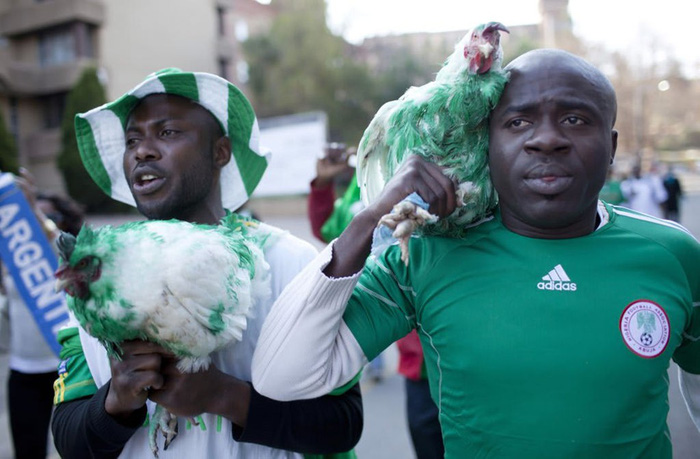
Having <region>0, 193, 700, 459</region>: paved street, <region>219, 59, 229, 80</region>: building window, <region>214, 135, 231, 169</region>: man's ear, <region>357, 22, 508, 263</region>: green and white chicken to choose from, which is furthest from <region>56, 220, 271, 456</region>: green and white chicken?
<region>219, 59, 229, 80</region>: building window

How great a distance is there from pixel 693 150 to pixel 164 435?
61.1m

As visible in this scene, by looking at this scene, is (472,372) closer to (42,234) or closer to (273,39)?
(42,234)

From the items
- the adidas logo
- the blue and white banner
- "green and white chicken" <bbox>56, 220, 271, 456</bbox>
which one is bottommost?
the blue and white banner

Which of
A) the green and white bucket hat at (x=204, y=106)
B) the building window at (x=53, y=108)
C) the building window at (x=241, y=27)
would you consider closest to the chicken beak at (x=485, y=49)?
the green and white bucket hat at (x=204, y=106)

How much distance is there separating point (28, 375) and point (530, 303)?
3.24m

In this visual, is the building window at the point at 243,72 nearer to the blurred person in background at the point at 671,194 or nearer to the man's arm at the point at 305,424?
the blurred person in background at the point at 671,194

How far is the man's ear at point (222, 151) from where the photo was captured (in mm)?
1899

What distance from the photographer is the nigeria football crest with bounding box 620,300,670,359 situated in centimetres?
137

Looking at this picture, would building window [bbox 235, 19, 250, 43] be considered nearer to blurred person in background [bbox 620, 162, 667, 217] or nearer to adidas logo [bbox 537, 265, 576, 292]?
blurred person in background [bbox 620, 162, 667, 217]

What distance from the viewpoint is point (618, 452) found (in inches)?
53.1

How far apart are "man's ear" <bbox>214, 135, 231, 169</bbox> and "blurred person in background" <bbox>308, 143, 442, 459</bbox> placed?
1.71ft

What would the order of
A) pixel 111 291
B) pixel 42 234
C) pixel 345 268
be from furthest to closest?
pixel 42 234
pixel 345 268
pixel 111 291

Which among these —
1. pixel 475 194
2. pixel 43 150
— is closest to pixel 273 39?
pixel 43 150

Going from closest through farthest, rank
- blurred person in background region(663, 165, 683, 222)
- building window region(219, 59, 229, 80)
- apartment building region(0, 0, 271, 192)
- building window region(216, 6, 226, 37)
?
blurred person in background region(663, 165, 683, 222), apartment building region(0, 0, 271, 192), building window region(216, 6, 226, 37), building window region(219, 59, 229, 80)
